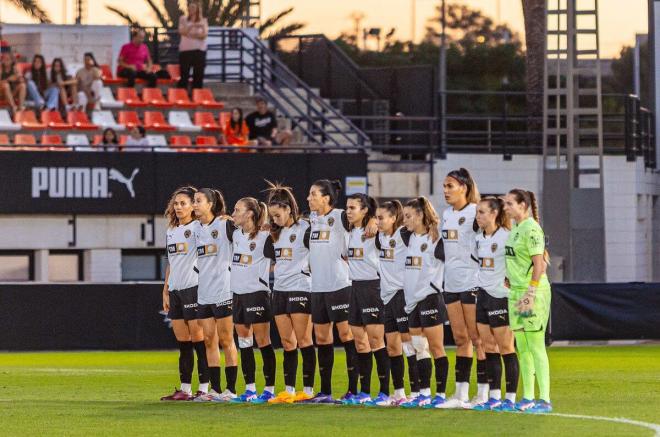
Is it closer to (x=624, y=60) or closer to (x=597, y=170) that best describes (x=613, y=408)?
(x=597, y=170)

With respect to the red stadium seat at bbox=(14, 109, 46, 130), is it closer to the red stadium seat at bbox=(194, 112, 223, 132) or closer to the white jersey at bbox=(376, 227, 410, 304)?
the red stadium seat at bbox=(194, 112, 223, 132)

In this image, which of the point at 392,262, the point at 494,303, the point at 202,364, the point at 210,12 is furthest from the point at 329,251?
the point at 210,12

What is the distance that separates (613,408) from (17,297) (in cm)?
1296

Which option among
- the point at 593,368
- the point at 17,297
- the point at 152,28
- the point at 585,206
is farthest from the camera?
the point at 152,28

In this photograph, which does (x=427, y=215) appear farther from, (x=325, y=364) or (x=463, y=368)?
(x=325, y=364)

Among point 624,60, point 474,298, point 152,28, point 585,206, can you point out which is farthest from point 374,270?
point 624,60

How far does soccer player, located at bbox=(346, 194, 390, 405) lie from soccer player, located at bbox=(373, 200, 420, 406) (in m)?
0.07

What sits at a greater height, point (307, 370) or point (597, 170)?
point (597, 170)

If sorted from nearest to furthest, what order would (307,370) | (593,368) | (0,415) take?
(0,415), (307,370), (593,368)

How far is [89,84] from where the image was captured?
102ft

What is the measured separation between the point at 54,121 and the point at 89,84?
1.14 m

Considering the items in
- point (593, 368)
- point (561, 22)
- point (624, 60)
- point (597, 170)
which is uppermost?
point (624, 60)

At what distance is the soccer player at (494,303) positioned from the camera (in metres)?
13.5

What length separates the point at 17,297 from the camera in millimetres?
24719
